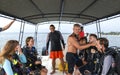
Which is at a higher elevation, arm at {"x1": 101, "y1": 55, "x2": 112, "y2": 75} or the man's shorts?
arm at {"x1": 101, "y1": 55, "x2": 112, "y2": 75}

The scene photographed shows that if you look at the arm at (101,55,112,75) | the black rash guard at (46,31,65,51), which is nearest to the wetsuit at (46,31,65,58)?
the black rash guard at (46,31,65,51)

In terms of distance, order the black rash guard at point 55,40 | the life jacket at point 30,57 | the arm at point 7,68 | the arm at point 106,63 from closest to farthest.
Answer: the arm at point 7,68 → the arm at point 106,63 → the life jacket at point 30,57 → the black rash guard at point 55,40

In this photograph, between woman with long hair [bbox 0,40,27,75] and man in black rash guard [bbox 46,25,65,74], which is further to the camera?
man in black rash guard [bbox 46,25,65,74]

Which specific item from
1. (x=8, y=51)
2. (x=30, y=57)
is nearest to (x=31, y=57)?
(x=30, y=57)

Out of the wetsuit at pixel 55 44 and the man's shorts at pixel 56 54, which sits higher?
the wetsuit at pixel 55 44

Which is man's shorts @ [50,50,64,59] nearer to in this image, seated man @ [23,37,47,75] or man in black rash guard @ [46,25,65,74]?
man in black rash guard @ [46,25,65,74]

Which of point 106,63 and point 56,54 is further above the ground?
point 106,63

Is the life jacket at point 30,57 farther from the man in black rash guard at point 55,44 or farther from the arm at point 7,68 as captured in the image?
the man in black rash guard at point 55,44

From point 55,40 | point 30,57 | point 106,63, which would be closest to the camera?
point 106,63

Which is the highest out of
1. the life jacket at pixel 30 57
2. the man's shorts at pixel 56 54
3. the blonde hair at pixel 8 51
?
the blonde hair at pixel 8 51

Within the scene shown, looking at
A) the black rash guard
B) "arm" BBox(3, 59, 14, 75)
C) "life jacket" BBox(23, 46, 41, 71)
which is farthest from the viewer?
the black rash guard

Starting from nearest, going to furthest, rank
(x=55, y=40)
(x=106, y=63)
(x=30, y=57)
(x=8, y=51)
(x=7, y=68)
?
1. (x=7, y=68)
2. (x=8, y=51)
3. (x=106, y=63)
4. (x=30, y=57)
5. (x=55, y=40)

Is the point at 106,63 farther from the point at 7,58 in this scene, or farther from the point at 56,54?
the point at 56,54

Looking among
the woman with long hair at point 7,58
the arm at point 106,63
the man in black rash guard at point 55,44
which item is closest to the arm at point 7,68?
the woman with long hair at point 7,58
